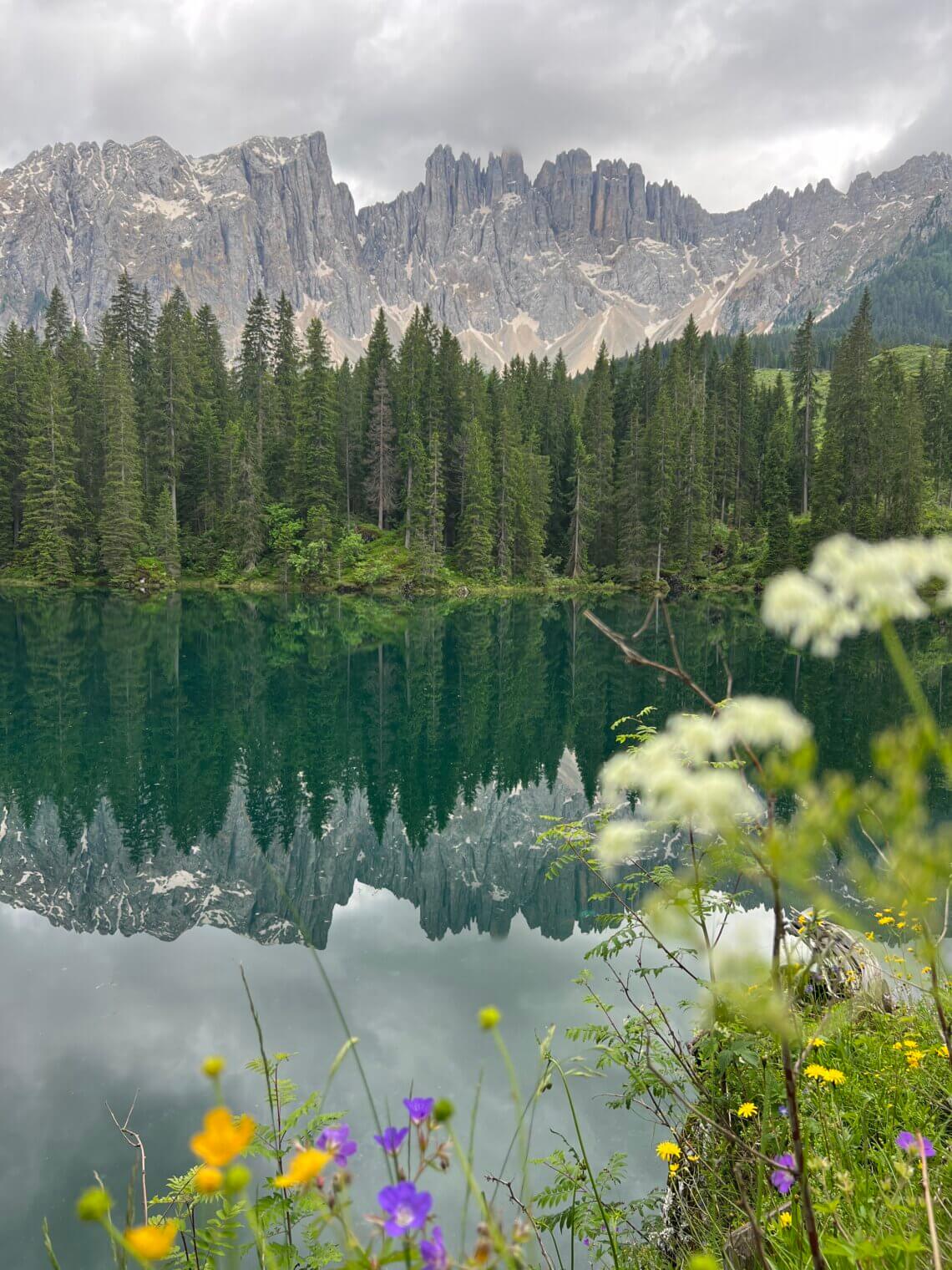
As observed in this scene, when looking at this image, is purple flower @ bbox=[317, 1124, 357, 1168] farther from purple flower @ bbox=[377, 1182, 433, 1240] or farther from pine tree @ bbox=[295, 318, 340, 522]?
pine tree @ bbox=[295, 318, 340, 522]

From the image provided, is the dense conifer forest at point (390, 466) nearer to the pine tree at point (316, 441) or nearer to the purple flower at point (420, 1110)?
the pine tree at point (316, 441)

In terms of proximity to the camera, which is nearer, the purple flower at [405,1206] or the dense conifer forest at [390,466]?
the purple flower at [405,1206]

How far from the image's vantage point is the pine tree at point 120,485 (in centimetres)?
4588

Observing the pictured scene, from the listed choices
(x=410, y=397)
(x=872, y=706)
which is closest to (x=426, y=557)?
(x=410, y=397)

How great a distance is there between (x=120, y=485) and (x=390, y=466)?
18508mm

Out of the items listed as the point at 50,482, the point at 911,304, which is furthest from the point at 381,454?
the point at 911,304

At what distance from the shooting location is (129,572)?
1810 inches

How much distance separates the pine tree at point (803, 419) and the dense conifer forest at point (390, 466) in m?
0.44

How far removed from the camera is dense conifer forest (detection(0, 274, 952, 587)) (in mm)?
48469

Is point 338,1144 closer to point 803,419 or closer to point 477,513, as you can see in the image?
point 477,513

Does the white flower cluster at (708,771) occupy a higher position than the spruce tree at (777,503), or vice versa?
the spruce tree at (777,503)

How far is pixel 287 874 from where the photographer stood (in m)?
11.1

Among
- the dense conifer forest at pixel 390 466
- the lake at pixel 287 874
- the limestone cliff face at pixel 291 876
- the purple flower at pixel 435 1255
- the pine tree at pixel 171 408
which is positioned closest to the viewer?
the purple flower at pixel 435 1255

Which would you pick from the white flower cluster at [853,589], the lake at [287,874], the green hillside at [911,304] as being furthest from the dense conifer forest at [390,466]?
the green hillside at [911,304]
